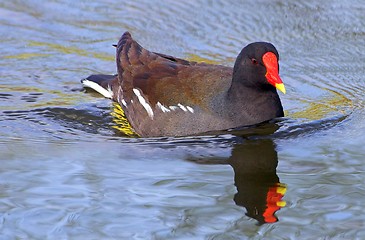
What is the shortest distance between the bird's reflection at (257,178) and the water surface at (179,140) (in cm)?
1

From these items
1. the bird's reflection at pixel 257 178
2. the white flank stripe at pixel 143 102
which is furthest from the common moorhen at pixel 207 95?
the bird's reflection at pixel 257 178

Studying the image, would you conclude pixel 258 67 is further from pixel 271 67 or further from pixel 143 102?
pixel 143 102

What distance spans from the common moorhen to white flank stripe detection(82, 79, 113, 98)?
0.65 meters

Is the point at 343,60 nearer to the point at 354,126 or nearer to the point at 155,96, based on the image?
the point at 354,126

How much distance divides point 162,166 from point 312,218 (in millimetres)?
1303

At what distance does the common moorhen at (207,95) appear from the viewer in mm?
6535

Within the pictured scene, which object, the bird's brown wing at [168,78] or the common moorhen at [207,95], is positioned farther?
the bird's brown wing at [168,78]

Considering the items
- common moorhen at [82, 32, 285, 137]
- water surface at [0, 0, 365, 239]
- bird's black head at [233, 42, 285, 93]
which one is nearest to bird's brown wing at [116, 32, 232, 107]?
common moorhen at [82, 32, 285, 137]

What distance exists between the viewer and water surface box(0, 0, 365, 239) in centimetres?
489

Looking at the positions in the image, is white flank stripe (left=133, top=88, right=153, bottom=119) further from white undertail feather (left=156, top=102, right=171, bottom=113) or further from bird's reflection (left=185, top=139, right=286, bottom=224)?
bird's reflection (left=185, top=139, right=286, bottom=224)

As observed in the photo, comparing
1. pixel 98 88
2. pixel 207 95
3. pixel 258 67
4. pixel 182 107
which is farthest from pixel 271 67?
pixel 98 88

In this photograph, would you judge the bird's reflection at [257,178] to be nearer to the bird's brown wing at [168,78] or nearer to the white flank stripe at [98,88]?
the bird's brown wing at [168,78]

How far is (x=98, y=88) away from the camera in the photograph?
768cm

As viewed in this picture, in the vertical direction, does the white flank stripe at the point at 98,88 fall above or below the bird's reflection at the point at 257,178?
above
